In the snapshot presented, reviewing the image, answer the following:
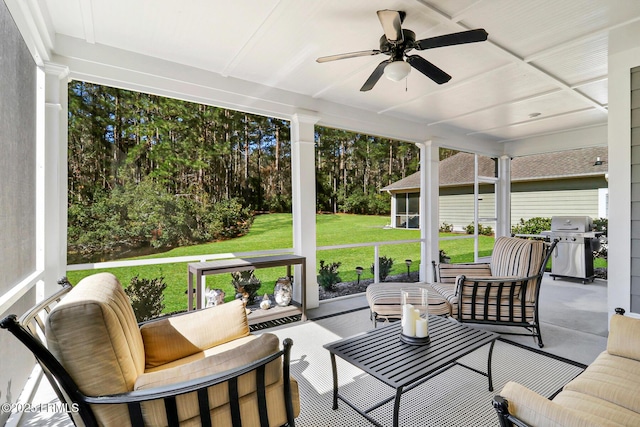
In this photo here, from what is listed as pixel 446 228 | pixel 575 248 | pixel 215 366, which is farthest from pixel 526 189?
pixel 215 366

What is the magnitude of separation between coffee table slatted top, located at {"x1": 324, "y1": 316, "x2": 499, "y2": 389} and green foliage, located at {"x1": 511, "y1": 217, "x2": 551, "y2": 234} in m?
5.71

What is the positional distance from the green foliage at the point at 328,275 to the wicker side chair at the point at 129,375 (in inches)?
117

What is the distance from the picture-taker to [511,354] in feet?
9.25

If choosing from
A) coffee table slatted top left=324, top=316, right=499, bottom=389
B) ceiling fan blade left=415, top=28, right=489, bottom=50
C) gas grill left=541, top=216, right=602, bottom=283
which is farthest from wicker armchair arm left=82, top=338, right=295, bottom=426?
gas grill left=541, top=216, right=602, bottom=283

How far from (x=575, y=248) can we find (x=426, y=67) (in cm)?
520

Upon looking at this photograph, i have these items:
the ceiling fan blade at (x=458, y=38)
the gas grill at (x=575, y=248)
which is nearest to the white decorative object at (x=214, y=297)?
the ceiling fan blade at (x=458, y=38)

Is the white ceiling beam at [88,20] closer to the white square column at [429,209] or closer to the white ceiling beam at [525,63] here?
the white ceiling beam at [525,63]

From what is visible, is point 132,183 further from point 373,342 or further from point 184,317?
point 373,342

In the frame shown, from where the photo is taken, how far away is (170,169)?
353 cm

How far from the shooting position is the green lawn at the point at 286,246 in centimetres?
352

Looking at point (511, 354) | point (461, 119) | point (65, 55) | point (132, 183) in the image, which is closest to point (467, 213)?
point (461, 119)

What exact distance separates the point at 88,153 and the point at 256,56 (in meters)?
1.88

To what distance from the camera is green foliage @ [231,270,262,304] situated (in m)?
3.83

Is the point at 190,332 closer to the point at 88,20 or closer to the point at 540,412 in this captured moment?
the point at 540,412
